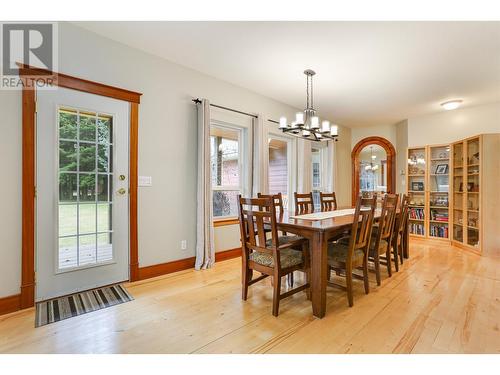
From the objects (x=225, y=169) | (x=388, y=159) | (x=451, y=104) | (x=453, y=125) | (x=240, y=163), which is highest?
(x=451, y=104)

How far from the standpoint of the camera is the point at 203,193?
3344 mm

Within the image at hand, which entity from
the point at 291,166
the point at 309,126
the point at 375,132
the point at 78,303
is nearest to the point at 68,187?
the point at 78,303

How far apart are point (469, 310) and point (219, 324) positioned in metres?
2.14

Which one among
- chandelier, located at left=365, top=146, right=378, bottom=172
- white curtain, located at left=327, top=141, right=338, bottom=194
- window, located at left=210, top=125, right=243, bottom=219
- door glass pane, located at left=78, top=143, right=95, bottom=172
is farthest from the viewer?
chandelier, located at left=365, top=146, right=378, bottom=172

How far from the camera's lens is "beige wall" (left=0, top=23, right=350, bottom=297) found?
85.7 inches

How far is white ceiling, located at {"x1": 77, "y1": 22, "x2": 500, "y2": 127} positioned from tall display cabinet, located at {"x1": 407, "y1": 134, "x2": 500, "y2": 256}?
1.00m

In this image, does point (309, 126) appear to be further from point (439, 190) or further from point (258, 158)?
point (439, 190)

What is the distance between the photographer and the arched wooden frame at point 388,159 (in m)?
5.94

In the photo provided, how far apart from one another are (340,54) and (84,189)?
3.06 metres

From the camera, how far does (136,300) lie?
243 centimetres

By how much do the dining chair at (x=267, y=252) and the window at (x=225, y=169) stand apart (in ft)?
5.08

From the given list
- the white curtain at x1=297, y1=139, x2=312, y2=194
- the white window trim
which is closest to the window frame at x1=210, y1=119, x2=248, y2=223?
the white curtain at x1=297, y1=139, x2=312, y2=194

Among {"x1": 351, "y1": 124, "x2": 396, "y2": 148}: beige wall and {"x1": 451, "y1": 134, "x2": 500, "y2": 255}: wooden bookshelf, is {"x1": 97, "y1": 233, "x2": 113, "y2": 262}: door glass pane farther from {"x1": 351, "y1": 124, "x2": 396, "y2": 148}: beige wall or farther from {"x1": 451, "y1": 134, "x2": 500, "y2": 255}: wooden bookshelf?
{"x1": 351, "y1": 124, "x2": 396, "y2": 148}: beige wall
